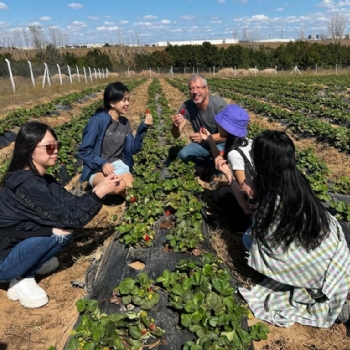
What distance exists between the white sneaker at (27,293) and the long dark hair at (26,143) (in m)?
0.97

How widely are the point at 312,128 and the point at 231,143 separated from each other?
5924 millimetres

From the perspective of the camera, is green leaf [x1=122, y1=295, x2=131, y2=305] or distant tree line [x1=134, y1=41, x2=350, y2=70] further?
distant tree line [x1=134, y1=41, x2=350, y2=70]

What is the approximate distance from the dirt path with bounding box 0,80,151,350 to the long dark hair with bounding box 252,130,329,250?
181 cm

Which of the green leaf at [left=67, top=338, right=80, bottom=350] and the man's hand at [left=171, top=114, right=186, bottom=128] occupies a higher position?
the man's hand at [left=171, top=114, right=186, bottom=128]

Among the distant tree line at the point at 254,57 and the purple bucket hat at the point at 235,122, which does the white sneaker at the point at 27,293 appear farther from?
the distant tree line at the point at 254,57

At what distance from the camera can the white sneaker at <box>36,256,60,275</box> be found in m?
3.43

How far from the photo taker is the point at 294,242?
2605mm

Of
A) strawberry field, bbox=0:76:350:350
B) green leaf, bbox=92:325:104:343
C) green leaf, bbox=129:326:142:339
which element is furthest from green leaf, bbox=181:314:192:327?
green leaf, bbox=92:325:104:343

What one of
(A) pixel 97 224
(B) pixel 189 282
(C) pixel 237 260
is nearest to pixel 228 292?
(B) pixel 189 282

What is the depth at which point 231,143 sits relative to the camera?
12.6ft

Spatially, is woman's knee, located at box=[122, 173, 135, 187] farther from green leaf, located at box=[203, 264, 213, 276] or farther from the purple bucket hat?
green leaf, located at box=[203, 264, 213, 276]

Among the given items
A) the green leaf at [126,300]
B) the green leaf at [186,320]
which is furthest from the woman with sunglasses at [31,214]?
the green leaf at [186,320]

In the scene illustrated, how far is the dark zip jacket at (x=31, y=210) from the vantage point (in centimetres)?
280

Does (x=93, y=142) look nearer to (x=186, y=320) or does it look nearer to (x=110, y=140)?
(x=110, y=140)
